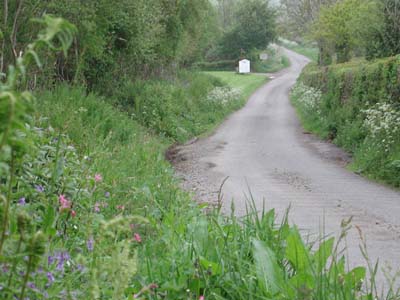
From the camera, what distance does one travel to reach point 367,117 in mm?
16688

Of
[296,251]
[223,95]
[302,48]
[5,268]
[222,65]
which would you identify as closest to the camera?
[5,268]

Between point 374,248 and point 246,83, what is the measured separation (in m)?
49.9

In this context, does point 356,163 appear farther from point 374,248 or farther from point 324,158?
point 374,248

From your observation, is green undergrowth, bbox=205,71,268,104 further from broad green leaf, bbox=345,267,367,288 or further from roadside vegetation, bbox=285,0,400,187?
broad green leaf, bbox=345,267,367,288

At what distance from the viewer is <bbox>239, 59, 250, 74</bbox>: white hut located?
65.9 meters

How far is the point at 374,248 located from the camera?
264 inches

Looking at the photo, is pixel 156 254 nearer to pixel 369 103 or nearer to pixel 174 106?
pixel 369 103

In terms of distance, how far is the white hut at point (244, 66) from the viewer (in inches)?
2595

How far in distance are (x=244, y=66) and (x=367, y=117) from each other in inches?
1983

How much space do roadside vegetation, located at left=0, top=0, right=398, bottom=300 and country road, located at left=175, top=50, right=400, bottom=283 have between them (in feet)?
1.63

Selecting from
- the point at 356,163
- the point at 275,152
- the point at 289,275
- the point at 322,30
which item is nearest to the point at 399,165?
the point at 356,163

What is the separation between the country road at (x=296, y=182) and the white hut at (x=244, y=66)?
3983cm

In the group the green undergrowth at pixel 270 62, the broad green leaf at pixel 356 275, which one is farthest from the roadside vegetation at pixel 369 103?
the green undergrowth at pixel 270 62

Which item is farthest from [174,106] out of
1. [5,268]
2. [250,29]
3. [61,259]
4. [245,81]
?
[250,29]
